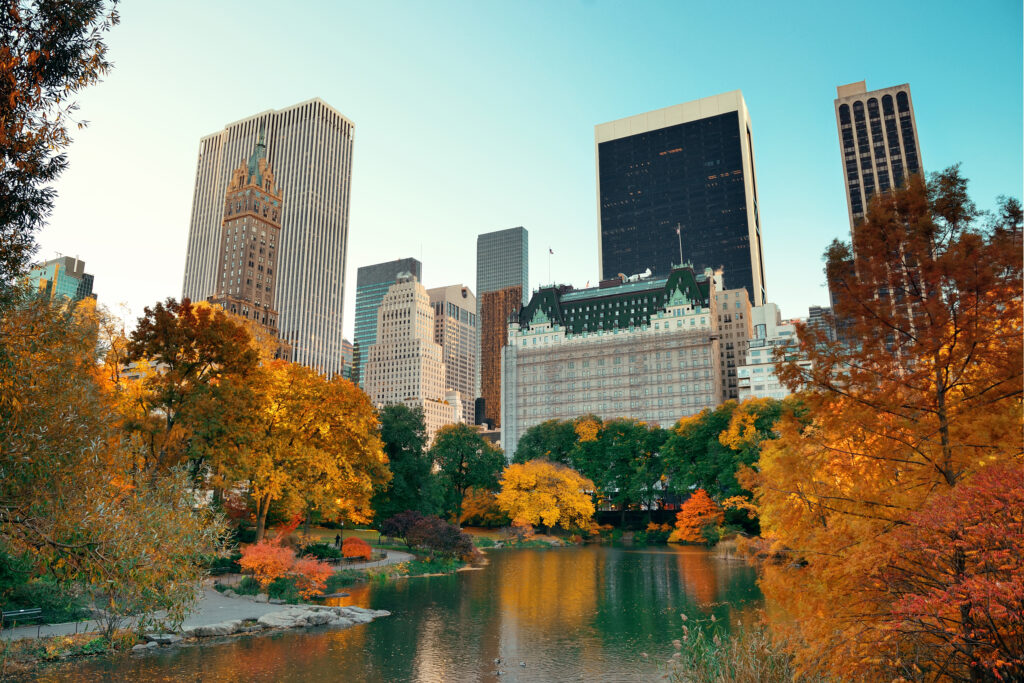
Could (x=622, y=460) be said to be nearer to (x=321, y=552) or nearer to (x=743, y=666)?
(x=321, y=552)

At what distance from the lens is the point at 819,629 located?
43.8 ft

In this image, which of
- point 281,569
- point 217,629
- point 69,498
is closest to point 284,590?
point 281,569

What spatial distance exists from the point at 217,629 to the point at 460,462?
2310 inches

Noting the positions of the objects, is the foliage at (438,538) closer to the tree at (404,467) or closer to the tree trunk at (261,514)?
the tree at (404,467)

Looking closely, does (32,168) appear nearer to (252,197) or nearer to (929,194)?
(929,194)

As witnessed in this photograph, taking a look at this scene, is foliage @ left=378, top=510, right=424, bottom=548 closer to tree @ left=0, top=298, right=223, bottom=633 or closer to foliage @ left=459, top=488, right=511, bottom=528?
foliage @ left=459, top=488, right=511, bottom=528

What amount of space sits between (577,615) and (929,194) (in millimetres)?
24533

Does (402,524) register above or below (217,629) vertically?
above

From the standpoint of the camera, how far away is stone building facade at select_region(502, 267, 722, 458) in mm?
152125

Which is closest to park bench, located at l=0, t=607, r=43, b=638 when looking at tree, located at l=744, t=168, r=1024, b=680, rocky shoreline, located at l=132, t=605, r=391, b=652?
rocky shoreline, located at l=132, t=605, r=391, b=652

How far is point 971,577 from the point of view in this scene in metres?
10.7

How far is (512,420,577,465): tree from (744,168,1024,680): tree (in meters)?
81.2

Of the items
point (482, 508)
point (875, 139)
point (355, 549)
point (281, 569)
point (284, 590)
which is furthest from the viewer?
point (875, 139)

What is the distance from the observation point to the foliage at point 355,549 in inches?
1944
